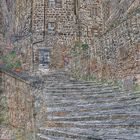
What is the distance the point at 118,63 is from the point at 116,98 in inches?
131

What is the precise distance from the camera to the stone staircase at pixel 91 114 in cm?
586

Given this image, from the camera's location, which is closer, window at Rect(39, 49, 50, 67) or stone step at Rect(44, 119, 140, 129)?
stone step at Rect(44, 119, 140, 129)

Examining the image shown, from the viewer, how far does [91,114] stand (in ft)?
27.2

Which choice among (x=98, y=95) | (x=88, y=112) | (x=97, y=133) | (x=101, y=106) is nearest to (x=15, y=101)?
(x=98, y=95)

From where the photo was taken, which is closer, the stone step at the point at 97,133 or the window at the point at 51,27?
the stone step at the point at 97,133

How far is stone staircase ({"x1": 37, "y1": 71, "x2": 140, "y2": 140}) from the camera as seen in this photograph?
231 inches

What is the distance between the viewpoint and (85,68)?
16.1m

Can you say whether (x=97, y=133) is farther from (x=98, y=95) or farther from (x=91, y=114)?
(x=98, y=95)

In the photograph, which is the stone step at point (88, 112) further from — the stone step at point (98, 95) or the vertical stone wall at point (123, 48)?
the vertical stone wall at point (123, 48)

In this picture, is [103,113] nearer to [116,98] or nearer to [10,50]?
[116,98]

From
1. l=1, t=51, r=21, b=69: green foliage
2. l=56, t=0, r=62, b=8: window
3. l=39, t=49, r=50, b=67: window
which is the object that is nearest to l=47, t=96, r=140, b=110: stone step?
l=1, t=51, r=21, b=69: green foliage

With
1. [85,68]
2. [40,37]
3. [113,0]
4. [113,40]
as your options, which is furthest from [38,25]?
[113,40]

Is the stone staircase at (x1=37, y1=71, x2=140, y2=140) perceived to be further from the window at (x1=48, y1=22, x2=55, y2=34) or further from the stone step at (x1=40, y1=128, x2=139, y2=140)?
the window at (x1=48, y1=22, x2=55, y2=34)

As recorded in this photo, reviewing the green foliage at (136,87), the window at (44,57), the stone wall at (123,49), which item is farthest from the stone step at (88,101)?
the window at (44,57)
